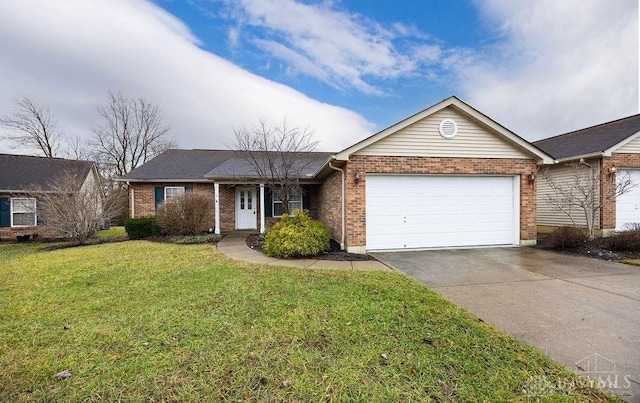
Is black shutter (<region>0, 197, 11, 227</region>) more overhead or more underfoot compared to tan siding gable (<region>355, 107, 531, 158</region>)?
more underfoot

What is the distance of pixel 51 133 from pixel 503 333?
3452 centimetres

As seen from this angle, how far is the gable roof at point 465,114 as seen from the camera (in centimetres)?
777

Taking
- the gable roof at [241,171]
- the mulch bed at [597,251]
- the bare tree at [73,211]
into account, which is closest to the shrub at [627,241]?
the mulch bed at [597,251]

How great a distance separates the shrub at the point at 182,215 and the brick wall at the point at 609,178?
1568cm

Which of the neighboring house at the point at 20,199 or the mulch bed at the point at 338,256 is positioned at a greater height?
the neighboring house at the point at 20,199

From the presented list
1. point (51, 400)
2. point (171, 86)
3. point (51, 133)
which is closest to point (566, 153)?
point (51, 400)

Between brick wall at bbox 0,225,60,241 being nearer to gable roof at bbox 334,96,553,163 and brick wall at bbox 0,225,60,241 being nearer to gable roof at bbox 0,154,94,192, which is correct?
gable roof at bbox 0,154,94,192

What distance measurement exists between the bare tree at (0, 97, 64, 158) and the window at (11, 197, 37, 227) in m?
15.1

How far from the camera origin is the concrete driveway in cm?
265

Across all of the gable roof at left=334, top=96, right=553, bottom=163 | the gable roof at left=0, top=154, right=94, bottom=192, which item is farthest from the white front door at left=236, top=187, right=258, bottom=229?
the gable roof at left=0, top=154, right=94, bottom=192

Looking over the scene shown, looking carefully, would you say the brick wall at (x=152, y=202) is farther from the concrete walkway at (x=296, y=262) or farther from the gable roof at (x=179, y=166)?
the concrete walkway at (x=296, y=262)

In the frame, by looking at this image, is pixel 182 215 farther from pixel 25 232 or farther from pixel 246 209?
pixel 25 232

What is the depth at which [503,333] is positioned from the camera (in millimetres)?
3139

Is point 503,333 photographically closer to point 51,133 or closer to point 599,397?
point 599,397
